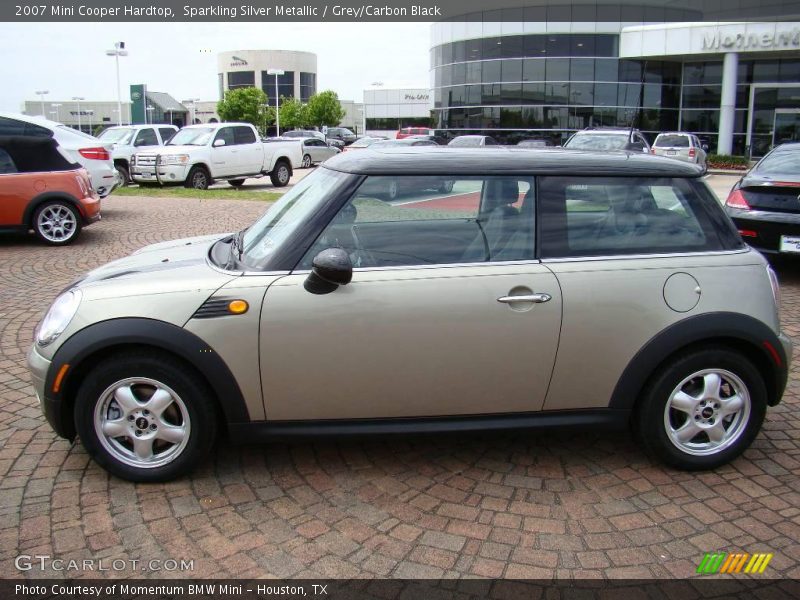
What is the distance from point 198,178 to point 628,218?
18281 mm

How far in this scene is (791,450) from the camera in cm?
425

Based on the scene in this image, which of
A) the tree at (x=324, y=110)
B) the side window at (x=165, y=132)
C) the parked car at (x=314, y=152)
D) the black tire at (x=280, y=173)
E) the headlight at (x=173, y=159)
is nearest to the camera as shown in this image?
the headlight at (x=173, y=159)

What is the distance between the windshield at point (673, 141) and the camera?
102 ft

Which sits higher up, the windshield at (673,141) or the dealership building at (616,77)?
the dealership building at (616,77)

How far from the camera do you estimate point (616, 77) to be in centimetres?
4362

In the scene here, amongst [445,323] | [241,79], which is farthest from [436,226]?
[241,79]

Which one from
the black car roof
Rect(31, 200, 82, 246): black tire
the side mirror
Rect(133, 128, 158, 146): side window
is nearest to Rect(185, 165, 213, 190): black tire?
Rect(133, 128, 158, 146): side window

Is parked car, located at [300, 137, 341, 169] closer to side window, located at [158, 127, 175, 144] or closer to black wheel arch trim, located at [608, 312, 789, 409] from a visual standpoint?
side window, located at [158, 127, 175, 144]

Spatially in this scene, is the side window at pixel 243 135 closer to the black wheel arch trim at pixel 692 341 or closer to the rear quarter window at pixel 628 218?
the rear quarter window at pixel 628 218

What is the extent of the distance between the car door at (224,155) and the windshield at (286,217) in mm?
17264

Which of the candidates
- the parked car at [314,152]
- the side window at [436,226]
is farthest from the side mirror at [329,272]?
the parked car at [314,152]

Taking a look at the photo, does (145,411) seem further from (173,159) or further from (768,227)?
(173,159)

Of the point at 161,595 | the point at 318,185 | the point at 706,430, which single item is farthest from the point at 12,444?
the point at 706,430

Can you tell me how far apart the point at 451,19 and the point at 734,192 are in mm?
43197
